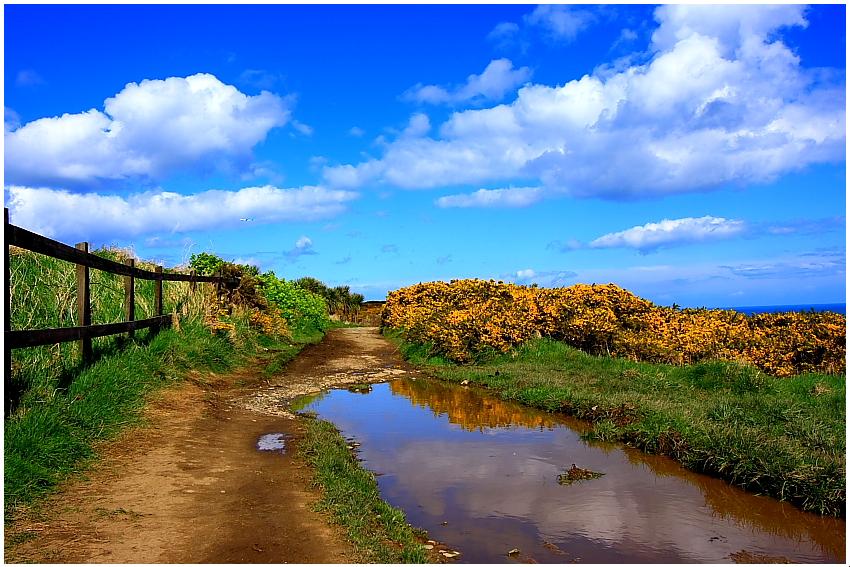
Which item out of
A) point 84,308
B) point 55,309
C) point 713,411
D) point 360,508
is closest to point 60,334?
point 84,308

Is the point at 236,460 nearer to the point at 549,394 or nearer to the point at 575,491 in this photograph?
the point at 575,491

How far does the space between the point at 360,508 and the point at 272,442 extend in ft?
9.88

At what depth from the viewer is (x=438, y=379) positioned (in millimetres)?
14781

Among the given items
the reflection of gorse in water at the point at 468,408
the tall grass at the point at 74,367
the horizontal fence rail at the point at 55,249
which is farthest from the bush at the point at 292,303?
the horizontal fence rail at the point at 55,249

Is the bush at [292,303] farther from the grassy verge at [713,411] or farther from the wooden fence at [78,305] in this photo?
the grassy verge at [713,411]

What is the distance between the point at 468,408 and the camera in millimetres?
11281

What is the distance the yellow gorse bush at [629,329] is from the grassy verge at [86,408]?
613cm

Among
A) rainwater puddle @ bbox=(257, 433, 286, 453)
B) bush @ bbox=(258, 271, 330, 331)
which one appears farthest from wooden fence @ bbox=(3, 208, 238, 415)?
bush @ bbox=(258, 271, 330, 331)

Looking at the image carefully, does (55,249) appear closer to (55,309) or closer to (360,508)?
(55,309)

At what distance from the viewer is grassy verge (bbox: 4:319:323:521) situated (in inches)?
229

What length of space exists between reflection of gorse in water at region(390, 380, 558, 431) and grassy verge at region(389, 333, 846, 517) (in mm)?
478

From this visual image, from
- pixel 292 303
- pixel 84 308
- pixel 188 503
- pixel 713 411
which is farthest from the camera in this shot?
pixel 292 303

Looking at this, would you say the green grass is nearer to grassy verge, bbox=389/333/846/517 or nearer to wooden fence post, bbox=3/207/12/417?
wooden fence post, bbox=3/207/12/417

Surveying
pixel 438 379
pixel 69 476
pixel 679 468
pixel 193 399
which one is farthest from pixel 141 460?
pixel 438 379
